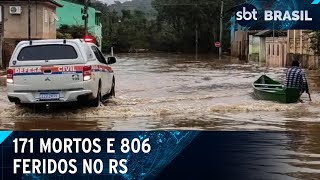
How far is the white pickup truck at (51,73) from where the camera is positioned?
12.7 m

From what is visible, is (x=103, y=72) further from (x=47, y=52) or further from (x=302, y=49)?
(x=302, y=49)

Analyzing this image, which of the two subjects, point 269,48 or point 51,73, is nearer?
point 51,73

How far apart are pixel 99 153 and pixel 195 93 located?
628 inches

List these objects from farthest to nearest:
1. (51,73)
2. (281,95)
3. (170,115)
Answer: (281,95), (170,115), (51,73)

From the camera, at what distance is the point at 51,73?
1273cm

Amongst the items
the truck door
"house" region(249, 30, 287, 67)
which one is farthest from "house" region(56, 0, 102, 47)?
the truck door

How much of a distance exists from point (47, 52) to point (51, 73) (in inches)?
29.6

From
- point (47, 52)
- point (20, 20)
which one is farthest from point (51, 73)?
point (20, 20)

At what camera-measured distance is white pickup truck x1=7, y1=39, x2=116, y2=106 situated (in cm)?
1274

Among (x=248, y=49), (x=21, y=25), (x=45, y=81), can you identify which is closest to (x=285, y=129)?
(x=45, y=81)

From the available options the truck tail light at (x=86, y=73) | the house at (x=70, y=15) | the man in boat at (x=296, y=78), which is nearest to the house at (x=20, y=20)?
the house at (x=70, y=15)

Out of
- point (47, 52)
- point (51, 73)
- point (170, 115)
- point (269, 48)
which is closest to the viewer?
point (51, 73)

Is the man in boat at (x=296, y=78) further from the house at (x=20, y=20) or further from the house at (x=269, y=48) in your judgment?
the house at (x=20, y=20)

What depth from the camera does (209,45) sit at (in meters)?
94.3
